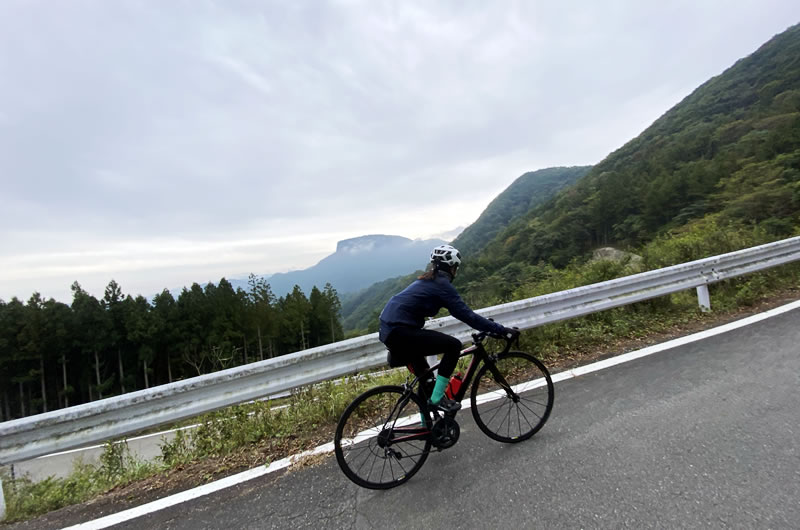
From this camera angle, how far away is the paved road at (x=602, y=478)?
2.12 metres

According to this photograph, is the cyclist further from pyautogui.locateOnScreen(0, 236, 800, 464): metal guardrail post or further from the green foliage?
the green foliage

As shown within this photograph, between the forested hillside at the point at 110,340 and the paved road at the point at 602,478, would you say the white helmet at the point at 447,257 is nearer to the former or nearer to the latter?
the paved road at the point at 602,478

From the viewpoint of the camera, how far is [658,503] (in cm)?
215

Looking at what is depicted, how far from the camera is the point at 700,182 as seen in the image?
4134 centimetres

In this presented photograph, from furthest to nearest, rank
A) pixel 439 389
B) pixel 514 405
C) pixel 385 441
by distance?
pixel 514 405 → pixel 439 389 → pixel 385 441

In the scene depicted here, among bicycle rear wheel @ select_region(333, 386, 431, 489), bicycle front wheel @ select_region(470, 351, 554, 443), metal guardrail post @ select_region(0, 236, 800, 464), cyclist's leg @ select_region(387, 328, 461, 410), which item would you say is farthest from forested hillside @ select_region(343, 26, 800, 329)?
bicycle rear wheel @ select_region(333, 386, 431, 489)

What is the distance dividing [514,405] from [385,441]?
1287mm

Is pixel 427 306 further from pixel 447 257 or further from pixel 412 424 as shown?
pixel 412 424

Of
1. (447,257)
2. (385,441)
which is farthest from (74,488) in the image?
(447,257)

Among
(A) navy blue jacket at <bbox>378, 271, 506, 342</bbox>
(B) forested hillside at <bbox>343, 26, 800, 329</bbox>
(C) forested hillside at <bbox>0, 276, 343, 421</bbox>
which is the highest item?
(B) forested hillside at <bbox>343, 26, 800, 329</bbox>

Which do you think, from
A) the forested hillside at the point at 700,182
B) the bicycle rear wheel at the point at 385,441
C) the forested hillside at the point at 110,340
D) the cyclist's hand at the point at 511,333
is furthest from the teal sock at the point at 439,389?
the forested hillside at the point at 110,340

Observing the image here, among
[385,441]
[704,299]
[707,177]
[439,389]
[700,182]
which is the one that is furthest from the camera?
[700,182]

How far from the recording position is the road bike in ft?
9.10

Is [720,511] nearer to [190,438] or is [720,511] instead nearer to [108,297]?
[190,438]
